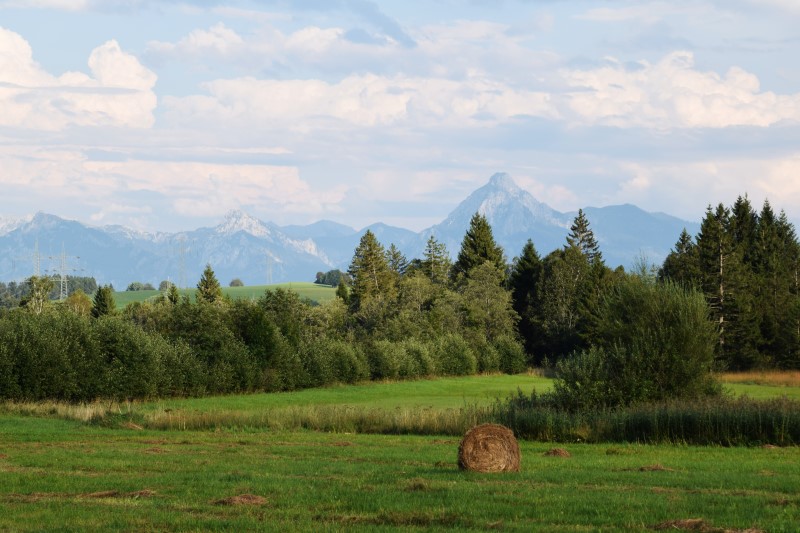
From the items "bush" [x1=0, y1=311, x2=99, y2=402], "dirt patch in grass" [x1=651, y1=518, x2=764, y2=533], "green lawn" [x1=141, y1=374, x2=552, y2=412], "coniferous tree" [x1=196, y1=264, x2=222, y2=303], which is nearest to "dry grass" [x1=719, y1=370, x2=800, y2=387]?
"green lawn" [x1=141, y1=374, x2=552, y2=412]

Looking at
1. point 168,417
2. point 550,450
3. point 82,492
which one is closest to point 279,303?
point 168,417

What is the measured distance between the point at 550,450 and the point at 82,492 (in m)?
15.2

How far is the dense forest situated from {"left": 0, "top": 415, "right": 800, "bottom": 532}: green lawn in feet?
65.8

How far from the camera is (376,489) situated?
19.8 m

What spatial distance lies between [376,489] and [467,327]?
98375mm

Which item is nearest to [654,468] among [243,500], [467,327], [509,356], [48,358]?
[243,500]

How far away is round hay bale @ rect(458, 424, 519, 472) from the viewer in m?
22.6

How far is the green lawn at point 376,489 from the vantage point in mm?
15938

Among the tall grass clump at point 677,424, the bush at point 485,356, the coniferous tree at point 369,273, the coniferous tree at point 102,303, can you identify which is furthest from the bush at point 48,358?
the coniferous tree at point 102,303

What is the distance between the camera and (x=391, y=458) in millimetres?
27578

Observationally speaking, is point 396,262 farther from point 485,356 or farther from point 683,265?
point 683,265

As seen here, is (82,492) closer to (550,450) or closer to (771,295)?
(550,450)

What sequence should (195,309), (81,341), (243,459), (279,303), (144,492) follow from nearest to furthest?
(144,492) < (243,459) < (81,341) < (195,309) < (279,303)

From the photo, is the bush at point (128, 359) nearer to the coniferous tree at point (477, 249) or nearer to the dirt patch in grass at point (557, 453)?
the dirt patch in grass at point (557, 453)
